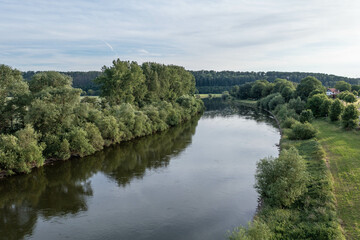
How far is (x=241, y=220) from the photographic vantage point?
2059 centimetres

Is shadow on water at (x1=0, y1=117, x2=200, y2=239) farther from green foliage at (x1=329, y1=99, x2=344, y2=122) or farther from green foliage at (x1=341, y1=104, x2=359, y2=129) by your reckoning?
green foliage at (x1=329, y1=99, x2=344, y2=122)

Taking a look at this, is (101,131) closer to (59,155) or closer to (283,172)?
(59,155)

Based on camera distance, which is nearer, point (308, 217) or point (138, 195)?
point (308, 217)

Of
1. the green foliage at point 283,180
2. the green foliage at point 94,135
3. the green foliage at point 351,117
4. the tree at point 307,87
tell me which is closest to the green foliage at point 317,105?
the green foliage at point 351,117

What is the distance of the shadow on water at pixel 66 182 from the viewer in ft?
72.4

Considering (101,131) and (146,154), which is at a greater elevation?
(101,131)

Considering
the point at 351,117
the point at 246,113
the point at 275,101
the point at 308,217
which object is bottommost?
the point at 308,217

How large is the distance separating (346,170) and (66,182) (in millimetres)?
29124

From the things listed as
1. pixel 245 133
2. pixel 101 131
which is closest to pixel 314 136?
pixel 245 133

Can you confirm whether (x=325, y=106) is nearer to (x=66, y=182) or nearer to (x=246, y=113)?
(x=246, y=113)

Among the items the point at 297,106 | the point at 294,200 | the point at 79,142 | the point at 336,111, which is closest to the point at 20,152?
the point at 79,142

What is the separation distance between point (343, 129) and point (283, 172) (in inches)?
1197

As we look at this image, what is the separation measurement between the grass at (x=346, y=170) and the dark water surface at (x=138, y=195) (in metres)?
6.63

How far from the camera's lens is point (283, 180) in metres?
20.0
